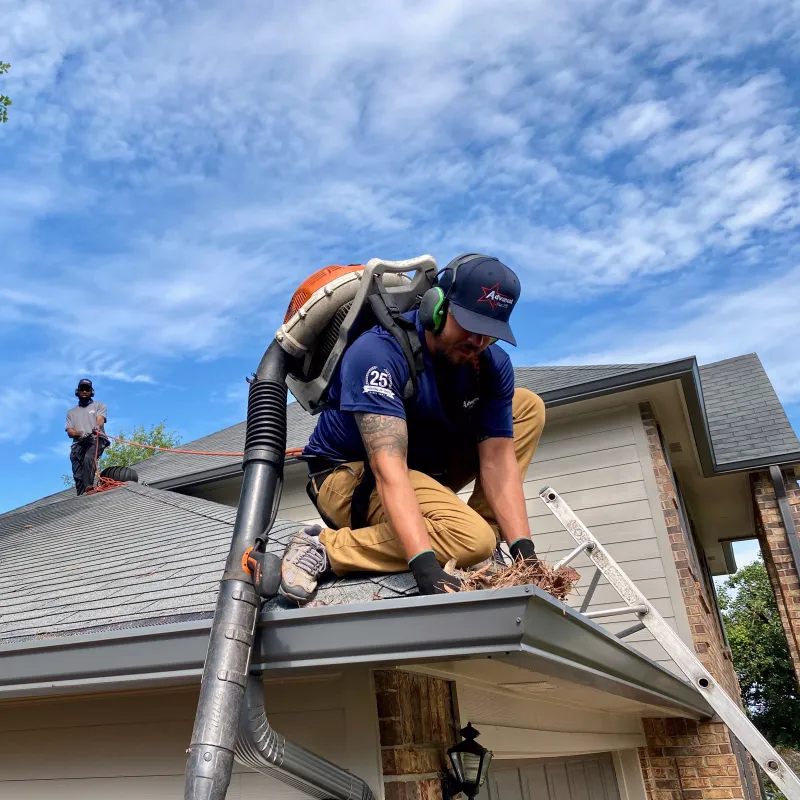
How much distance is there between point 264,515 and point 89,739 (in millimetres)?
1803

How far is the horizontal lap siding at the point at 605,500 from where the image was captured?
694 cm

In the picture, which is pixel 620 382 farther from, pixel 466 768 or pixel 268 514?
pixel 268 514

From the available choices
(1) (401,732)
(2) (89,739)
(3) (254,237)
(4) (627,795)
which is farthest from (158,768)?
(3) (254,237)

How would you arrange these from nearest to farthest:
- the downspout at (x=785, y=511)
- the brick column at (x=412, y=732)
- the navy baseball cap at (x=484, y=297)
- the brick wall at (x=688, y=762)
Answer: the navy baseball cap at (x=484, y=297) → the brick column at (x=412, y=732) → the brick wall at (x=688, y=762) → the downspout at (x=785, y=511)

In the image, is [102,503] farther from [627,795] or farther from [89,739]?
[627,795]

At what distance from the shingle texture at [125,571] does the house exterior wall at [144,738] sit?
433mm

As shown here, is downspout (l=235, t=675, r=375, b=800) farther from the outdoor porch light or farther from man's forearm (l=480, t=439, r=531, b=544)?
man's forearm (l=480, t=439, r=531, b=544)

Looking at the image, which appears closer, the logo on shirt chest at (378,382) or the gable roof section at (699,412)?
the logo on shirt chest at (378,382)

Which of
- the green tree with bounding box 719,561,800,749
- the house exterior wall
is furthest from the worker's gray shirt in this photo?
the green tree with bounding box 719,561,800,749

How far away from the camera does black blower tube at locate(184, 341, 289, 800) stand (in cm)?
192

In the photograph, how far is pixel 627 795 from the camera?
253 inches

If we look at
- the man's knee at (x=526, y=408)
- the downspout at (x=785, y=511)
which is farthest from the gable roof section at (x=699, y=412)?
the man's knee at (x=526, y=408)

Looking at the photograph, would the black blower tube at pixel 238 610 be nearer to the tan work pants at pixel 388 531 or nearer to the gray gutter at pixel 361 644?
the gray gutter at pixel 361 644

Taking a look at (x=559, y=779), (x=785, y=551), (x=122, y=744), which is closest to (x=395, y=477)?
(x=122, y=744)
